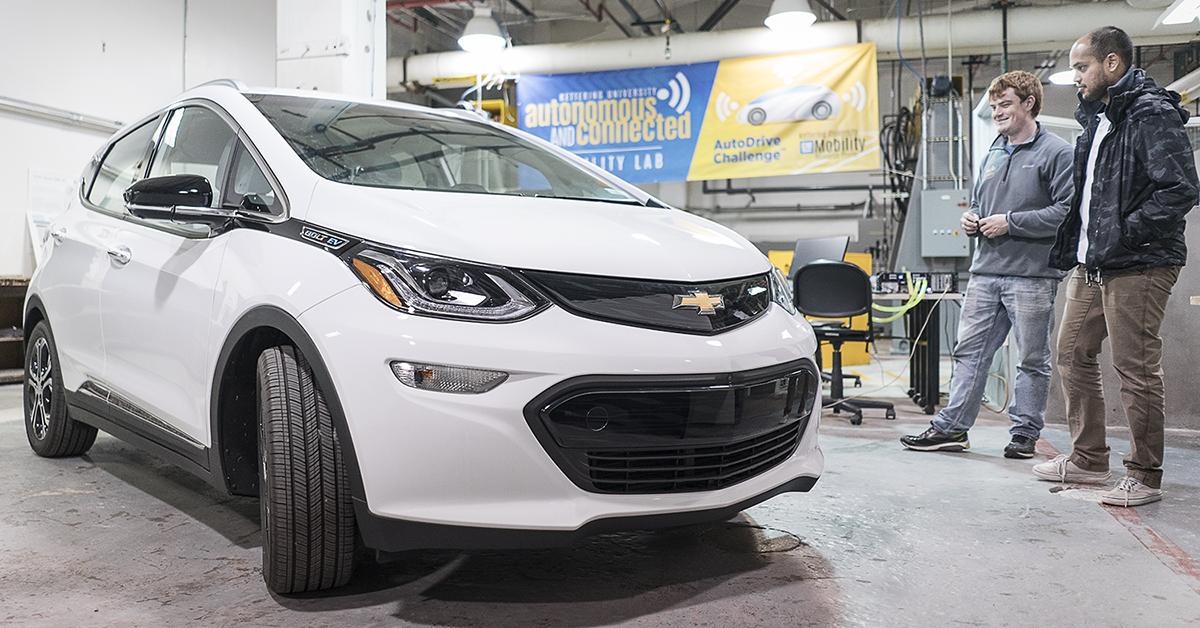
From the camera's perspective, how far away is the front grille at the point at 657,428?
5.51ft

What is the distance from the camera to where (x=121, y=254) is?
256cm

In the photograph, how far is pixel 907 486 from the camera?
10.6 feet

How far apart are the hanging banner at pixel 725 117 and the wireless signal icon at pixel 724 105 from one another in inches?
0.5

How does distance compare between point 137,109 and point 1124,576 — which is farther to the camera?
point 137,109

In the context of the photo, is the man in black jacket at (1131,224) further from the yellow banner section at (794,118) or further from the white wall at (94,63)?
the white wall at (94,63)

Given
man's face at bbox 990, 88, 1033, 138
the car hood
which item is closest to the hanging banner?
man's face at bbox 990, 88, 1033, 138

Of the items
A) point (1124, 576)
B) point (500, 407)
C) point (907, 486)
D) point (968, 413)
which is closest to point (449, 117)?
point (500, 407)

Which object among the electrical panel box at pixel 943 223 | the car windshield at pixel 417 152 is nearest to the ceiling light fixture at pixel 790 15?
the electrical panel box at pixel 943 223

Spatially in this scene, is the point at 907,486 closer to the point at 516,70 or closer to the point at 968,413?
the point at 968,413

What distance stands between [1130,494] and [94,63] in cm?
802

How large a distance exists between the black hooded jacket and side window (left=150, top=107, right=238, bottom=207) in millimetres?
2751

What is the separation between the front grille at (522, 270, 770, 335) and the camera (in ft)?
5.67

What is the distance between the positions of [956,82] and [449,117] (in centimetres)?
796

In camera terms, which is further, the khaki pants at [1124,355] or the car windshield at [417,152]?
the khaki pants at [1124,355]
